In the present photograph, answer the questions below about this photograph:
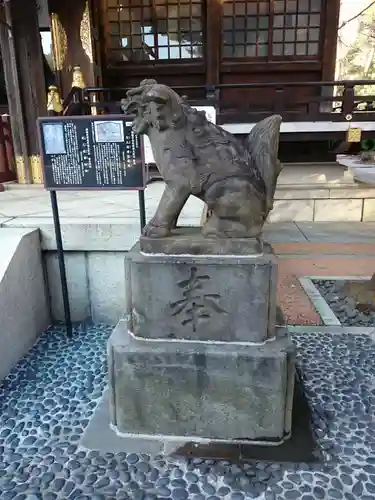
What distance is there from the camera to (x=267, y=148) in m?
2.28

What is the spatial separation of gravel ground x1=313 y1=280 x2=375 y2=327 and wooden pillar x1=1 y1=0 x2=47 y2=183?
15.6 ft

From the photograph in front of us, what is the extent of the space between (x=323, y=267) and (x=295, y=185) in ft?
9.89

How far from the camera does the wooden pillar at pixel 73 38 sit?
292 inches

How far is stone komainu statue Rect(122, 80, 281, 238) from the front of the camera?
225 cm

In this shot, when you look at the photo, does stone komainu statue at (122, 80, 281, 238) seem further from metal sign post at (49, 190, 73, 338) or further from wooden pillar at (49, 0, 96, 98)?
wooden pillar at (49, 0, 96, 98)

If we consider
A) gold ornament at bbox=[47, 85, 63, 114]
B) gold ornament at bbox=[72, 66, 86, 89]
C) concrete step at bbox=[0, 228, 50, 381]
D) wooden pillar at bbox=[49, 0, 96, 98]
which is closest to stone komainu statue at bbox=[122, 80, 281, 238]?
concrete step at bbox=[0, 228, 50, 381]

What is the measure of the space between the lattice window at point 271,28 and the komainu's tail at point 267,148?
8.04 m

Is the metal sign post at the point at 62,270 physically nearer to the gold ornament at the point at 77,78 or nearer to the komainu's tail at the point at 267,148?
the komainu's tail at the point at 267,148

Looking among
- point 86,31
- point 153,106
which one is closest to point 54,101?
point 86,31

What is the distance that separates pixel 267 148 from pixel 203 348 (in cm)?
120

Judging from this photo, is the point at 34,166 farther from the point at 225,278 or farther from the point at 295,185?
the point at 225,278

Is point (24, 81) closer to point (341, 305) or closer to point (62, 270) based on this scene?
point (62, 270)

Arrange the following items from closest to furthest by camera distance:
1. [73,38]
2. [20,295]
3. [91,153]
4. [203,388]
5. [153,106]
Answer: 1. [153,106]
2. [203,388]
3. [91,153]
4. [20,295]
5. [73,38]

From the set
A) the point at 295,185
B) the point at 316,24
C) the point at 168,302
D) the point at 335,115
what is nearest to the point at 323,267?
the point at 295,185
